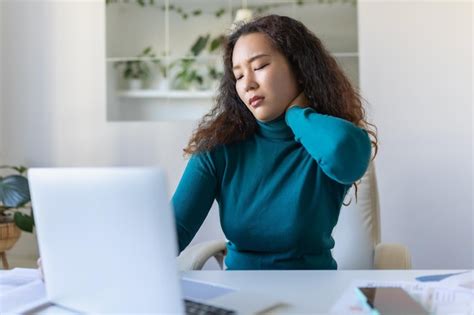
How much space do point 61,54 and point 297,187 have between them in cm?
220

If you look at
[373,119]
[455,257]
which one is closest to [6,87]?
[373,119]

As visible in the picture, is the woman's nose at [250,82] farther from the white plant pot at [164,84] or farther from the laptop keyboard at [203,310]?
the white plant pot at [164,84]

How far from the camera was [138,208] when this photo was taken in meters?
0.63

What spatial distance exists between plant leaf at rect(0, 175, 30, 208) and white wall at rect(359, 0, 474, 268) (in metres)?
1.80

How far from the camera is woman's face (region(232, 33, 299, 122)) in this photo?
3.87ft

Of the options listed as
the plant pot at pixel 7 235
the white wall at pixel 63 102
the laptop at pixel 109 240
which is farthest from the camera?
the white wall at pixel 63 102

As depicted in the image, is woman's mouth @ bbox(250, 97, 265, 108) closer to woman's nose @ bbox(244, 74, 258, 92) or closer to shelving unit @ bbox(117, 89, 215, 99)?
woman's nose @ bbox(244, 74, 258, 92)

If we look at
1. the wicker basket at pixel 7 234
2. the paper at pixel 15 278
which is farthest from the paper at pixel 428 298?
the wicker basket at pixel 7 234

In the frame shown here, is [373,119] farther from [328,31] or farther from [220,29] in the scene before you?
[220,29]

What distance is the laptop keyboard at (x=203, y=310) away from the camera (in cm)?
77

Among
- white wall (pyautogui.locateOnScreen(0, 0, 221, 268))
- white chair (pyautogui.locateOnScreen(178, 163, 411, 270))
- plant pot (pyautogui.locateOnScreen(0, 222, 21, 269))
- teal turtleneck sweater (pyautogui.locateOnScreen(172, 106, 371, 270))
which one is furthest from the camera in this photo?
white wall (pyautogui.locateOnScreen(0, 0, 221, 268))

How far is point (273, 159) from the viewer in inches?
48.8

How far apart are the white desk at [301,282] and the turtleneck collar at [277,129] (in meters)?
0.34

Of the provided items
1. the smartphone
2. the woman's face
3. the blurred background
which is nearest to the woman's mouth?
the woman's face
